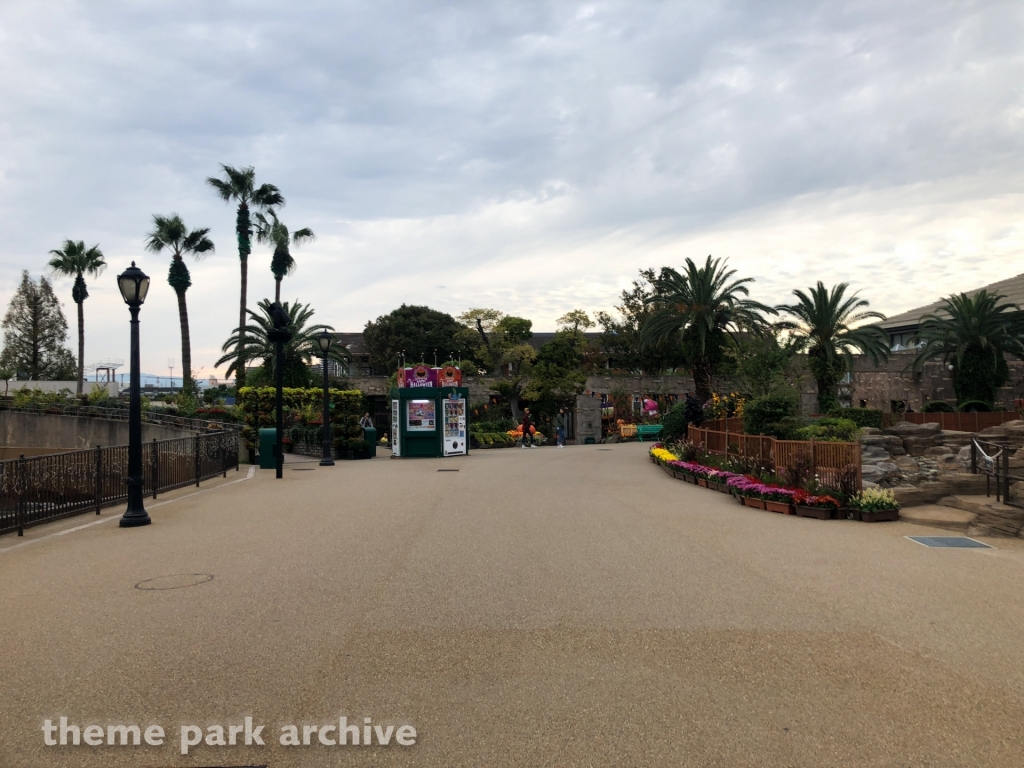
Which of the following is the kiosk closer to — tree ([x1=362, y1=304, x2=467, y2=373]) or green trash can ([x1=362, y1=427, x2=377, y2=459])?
green trash can ([x1=362, y1=427, x2=377, y2=459])

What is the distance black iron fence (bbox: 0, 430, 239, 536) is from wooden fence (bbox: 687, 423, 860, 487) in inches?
496

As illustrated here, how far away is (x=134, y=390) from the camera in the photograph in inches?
500

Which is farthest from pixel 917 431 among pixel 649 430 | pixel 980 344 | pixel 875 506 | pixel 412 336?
pixel 412 336

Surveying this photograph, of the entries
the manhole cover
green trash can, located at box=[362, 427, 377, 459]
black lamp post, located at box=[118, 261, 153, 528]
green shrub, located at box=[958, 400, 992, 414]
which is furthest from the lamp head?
green shrub, located at box=[958, 400, 992, 414]

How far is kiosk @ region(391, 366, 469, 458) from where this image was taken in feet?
100

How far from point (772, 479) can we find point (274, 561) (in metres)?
9.96

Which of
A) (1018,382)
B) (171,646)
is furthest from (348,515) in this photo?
(1018,382)

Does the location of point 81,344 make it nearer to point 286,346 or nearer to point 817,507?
point 286,346

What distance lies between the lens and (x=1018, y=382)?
44844 millimetres

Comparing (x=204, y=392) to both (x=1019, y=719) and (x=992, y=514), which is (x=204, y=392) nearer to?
(x=992, y=514)

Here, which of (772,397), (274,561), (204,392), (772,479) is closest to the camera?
(274,561)

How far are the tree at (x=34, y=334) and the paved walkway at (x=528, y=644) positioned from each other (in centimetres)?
7309

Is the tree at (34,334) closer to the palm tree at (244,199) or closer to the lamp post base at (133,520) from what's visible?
the palm tree at (244,199)

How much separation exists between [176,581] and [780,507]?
10231mm
